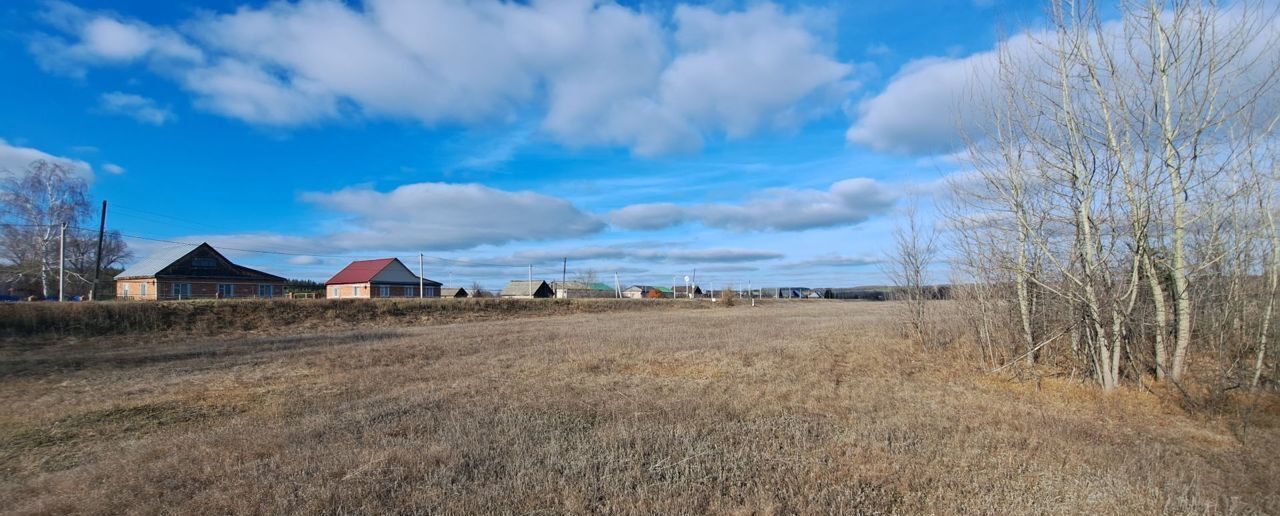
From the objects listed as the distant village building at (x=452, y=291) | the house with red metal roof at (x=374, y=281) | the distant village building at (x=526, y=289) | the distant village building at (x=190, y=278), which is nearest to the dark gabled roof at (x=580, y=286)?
the distant village building at (x=526, y=289)

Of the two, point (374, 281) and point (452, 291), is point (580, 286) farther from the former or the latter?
point (374, 281)

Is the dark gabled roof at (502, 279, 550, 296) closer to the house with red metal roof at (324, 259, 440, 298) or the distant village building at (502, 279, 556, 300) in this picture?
the distant village building at (502, 279, 556, 300)

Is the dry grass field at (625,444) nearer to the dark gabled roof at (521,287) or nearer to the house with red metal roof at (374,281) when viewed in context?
the house with red metal roof at (374,281)

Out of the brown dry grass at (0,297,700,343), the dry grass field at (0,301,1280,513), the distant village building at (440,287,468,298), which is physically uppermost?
the distant village building at (440,287,468,298)

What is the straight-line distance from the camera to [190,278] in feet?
151

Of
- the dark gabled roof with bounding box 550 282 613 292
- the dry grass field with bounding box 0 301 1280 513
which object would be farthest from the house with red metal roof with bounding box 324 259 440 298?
the dry grass field with bounding box 0 301 1280 513

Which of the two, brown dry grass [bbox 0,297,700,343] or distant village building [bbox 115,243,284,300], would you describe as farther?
distant village building [bbox 115,243,284,300]

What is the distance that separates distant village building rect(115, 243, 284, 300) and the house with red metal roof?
26.6 feet

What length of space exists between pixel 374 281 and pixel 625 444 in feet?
182

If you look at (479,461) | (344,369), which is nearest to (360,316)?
(344,369)

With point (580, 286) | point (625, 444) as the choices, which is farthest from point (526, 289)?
point (625, 444)

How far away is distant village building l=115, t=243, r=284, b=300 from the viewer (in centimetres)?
4466

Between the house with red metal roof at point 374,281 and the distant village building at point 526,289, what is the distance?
15.6 m

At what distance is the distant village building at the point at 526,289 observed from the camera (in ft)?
245
